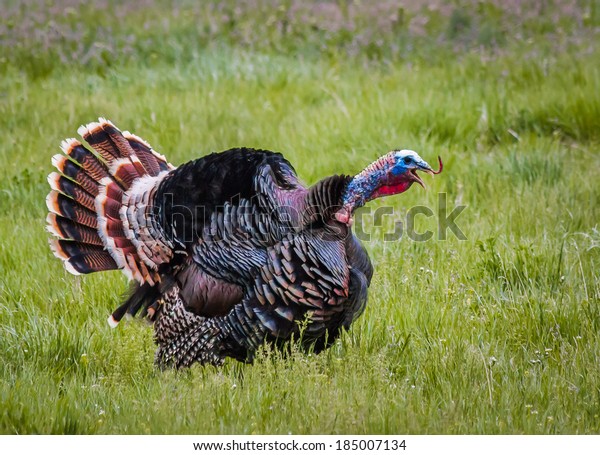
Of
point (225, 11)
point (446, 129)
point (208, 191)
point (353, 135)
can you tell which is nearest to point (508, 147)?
point (446, 129)

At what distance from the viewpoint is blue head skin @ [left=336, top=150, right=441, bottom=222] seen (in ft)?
14.1

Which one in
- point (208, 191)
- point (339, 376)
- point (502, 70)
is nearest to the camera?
point (339, 376)

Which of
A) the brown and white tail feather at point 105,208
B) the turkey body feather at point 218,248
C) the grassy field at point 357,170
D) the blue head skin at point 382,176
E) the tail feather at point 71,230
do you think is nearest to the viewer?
the grassy field at point 357,170

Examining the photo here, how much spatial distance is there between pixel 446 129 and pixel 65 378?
410 cm

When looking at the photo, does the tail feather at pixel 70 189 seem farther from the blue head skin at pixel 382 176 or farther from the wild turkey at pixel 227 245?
the blue head skin at pixel 382 176

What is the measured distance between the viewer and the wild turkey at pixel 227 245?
4.19m

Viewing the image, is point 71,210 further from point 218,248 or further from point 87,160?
point 218,248

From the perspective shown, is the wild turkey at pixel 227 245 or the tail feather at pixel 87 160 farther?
the tail feather at pixel 87 160

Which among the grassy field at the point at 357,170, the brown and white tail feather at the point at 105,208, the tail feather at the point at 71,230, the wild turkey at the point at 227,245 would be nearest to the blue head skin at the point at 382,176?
the wild turkey at the point at 227,245

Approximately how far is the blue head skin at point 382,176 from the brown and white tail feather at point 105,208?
0.95 m

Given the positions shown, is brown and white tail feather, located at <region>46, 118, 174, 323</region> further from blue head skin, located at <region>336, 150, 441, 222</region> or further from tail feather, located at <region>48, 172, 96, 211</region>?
blue head skin, located at <region>336, 150, 441, 222</region>

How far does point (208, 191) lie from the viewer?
447cm

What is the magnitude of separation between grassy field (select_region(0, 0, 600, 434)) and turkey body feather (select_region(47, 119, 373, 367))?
19cm
